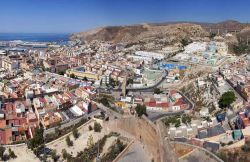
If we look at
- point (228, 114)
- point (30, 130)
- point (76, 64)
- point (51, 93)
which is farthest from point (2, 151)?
point (76, 64)

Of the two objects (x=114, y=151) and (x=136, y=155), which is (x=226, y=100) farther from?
(x=114, y=151)

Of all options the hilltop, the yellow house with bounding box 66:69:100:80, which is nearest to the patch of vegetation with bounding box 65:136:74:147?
the yellow house with bounding box 66:69:100:80

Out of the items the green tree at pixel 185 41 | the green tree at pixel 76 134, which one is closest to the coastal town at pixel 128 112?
the green tree at pixel 76 134

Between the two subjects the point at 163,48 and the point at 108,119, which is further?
the point at 163,48

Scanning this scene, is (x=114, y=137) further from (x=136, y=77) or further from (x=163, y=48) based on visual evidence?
(x=163, y=48)

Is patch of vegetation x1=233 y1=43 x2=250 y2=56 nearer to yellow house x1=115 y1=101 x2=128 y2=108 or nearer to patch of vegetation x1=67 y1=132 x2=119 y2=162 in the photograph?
yellow house x1=115 y1=101 x2=128 y2=108

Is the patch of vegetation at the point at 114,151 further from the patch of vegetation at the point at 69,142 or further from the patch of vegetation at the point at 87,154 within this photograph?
the patch of vegetation at the point at 69,142
